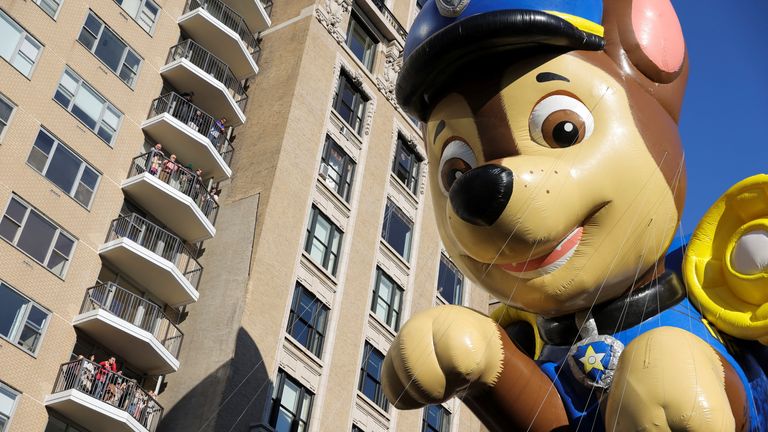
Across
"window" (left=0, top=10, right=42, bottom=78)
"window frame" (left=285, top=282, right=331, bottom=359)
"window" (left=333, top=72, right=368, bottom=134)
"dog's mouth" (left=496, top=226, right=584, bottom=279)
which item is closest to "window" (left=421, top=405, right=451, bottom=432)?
"window frame" (left=285, top=282, right=331, bottom=359)

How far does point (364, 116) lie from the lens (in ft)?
98.4

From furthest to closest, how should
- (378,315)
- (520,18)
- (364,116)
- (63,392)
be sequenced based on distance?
1. (364,116)
2. (378,315)
3. (63,392)
4. (520,18)

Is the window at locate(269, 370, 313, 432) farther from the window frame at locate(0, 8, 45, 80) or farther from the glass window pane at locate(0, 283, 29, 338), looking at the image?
the window frame at locate(0, 8, 45, 80)

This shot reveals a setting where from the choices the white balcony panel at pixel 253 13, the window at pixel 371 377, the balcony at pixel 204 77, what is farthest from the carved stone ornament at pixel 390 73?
the window at pixel 371 377

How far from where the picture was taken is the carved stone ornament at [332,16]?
29183 mm

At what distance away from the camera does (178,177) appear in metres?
24.0

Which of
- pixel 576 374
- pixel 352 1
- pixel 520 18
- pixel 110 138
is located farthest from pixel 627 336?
pixel 352 1

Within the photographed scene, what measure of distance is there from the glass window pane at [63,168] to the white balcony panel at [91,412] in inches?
182

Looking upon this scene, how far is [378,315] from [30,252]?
10.2 metres

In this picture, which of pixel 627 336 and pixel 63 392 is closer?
pixel 627 336

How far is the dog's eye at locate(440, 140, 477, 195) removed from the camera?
8852mm

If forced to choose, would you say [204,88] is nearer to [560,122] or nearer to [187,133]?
[187,133]

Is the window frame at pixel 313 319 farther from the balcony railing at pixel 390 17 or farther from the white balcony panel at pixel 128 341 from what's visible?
the balcony railing at pixel 390 17

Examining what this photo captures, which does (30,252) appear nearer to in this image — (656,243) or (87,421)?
(87,421)
